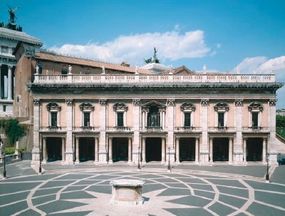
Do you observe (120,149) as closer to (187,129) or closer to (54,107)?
(187,129)

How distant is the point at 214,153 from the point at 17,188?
91.5 ft

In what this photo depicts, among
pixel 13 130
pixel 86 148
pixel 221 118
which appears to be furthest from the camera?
pixel 13 130

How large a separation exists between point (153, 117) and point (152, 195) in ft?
67.2

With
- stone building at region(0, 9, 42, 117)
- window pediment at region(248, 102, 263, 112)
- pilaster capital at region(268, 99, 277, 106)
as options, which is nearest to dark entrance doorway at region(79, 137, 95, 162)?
window pediment at region(248, 102, 263, 112)

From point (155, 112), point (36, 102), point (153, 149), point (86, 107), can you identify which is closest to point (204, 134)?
point (155, 112)

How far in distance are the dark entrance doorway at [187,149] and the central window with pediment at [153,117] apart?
189 inches

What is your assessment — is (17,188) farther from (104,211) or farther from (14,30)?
(14,30)

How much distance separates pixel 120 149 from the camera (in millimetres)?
46906

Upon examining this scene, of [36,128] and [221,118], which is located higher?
[221,118]

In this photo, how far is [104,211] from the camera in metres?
20.5

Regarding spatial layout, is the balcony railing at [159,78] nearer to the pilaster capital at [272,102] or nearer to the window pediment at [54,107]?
the pilaster capital at [272,102]

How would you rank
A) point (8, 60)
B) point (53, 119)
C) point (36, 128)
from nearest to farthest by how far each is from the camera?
1. point (36, 128)
2. point (53, 119)
3. point (8, 60)

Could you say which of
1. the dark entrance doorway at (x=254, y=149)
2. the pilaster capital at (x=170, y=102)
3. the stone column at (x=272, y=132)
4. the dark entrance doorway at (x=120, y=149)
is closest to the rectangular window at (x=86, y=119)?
the dark entrance doorway at (x=120, y=149)

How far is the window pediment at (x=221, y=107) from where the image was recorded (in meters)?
44.0
